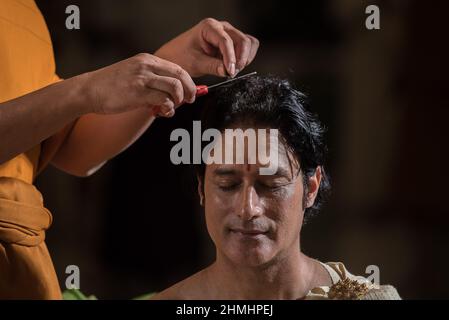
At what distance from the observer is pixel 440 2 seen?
1055mm

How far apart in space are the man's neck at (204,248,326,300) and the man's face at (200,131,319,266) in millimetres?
12

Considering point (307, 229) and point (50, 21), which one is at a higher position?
point (50, 21)

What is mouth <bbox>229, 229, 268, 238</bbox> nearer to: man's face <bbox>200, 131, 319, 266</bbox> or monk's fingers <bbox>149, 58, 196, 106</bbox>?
man's face <bbox>200, 131, 319, 266</bbox>

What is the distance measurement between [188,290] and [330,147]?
26cm

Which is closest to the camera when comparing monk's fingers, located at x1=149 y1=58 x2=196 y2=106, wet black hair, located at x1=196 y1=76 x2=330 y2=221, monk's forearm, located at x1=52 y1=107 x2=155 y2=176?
monk's fingers, located at x1=149 y1=58 x2=196 y2=106

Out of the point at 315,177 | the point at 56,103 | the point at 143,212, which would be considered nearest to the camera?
the point at 56,103

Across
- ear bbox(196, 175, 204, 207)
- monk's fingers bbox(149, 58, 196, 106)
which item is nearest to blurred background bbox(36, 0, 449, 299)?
ear bbox(196, 175, 204, 207)

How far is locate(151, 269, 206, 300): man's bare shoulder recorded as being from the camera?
0.93 m

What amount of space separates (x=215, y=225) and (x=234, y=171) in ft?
0.24

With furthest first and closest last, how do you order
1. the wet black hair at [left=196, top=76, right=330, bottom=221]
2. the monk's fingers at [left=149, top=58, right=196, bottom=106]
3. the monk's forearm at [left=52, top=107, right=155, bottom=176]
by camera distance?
the monk's forearm at [left=52, top=107, right=155, bottom=176] < the wet black hair at [left=196, top=76, right=330, bottom=221] < the monk's fingers at [left=149, top=58, right=196, bottom=106]

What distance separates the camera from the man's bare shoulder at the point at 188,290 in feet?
3.05

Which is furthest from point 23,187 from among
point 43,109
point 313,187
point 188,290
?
point 313,187

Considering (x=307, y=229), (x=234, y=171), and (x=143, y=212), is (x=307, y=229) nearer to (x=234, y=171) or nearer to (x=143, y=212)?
(x=234, y=171)
